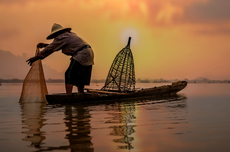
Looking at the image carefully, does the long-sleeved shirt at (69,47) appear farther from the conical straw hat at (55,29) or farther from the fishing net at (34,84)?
the fishing net at (34,84)

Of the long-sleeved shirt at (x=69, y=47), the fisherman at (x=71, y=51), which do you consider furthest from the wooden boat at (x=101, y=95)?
the long-sleeved shirt at (x=69, y=47)

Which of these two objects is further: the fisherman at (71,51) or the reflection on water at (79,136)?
the fisherman at (71,51)

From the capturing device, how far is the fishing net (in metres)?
6.95

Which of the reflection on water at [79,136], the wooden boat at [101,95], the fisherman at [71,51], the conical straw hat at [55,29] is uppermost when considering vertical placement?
the conical straw hat at [55,29]

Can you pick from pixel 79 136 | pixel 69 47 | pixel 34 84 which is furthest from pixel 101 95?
pixel 79 136

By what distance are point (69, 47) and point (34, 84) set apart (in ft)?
4.89

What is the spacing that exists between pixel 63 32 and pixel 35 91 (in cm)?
177

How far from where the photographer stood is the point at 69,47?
252 inches

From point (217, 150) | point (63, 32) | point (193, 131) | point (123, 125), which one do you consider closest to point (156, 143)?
point (217, 150)

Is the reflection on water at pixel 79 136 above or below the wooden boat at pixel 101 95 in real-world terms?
below

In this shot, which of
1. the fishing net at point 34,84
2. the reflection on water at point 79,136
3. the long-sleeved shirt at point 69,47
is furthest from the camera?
the fishing net at point 34,84

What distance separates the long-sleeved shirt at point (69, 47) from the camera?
634cm

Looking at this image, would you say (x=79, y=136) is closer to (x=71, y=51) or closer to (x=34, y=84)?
(x=71, y=51)

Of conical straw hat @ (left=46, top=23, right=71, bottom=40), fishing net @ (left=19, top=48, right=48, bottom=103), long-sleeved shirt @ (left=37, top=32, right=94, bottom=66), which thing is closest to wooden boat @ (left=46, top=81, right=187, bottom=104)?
fishing net @ (left=19, top=48, right=48, bottom=103)
